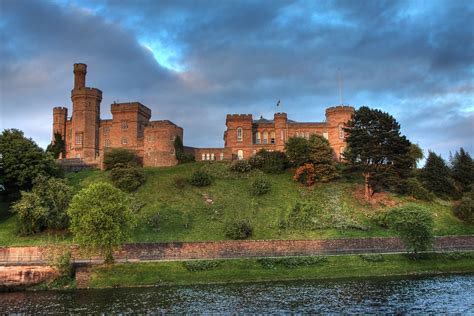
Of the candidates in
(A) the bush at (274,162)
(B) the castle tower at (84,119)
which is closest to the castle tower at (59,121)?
(B) the castle tower at (84,119)

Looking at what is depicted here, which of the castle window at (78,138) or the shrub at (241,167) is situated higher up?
the castle window at (78,138)

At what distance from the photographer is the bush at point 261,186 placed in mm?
59969

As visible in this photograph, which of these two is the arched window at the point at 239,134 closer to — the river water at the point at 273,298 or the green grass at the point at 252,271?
the green grass at the point at 252,271

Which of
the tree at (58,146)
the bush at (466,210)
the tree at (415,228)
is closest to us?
the tree at (415,228)

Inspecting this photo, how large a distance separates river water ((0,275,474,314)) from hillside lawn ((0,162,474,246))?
1282 centimetres

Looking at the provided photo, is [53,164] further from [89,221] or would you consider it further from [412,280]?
[412,280]

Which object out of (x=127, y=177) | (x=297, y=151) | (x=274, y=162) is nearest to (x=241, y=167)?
(x=274, y=162)

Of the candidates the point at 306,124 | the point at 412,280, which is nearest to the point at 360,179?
the point at 306,124

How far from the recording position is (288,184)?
2511 inches

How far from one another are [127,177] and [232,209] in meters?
16.0

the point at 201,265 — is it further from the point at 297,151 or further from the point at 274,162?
the point at 274,162

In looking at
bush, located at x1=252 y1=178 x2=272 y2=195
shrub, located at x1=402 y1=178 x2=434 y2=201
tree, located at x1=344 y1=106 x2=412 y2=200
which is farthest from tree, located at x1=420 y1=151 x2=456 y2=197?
bush, located at x1=252 y1=178 x2=272 y2=195

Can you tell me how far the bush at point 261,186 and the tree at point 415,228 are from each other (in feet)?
70.4

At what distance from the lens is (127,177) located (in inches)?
2450
